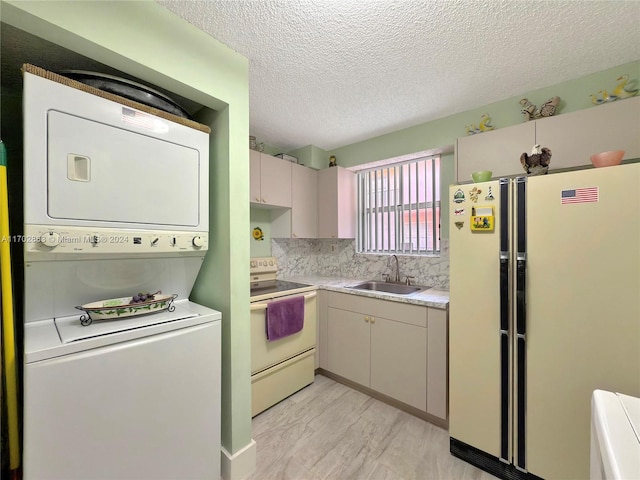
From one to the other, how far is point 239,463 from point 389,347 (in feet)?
4.16

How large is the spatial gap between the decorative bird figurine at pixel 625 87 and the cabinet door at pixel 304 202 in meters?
2.38

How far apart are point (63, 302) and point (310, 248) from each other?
2.45m

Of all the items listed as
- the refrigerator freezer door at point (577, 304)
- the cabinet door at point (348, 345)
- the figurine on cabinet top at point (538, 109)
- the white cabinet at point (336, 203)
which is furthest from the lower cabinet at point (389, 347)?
the figurine on cabinet top at point (538, 109)

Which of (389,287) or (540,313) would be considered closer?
(540,313)

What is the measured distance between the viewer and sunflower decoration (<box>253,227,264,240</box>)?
2.84 m

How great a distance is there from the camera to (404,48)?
1.48m

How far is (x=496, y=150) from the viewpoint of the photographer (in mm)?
1924

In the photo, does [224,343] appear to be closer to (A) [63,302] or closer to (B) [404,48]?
(A) [63,302]

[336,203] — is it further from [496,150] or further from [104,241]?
[104,241]

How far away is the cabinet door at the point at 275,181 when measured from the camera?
2.51 m

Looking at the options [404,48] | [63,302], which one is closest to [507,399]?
[404,48]

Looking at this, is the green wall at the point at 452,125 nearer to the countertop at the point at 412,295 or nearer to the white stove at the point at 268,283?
the countertop at the point at 412,295

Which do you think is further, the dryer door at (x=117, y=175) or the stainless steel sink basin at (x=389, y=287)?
the stainless steel sink basin at (x=389, y=287)

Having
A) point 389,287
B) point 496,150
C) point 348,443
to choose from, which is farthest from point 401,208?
point 348,443
